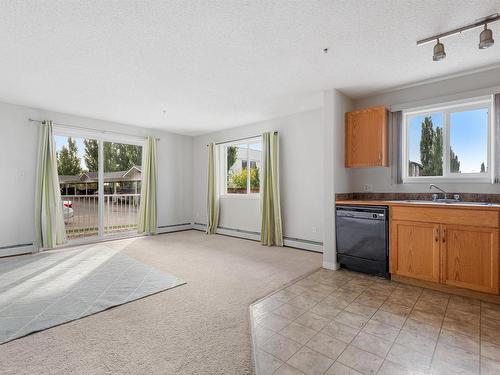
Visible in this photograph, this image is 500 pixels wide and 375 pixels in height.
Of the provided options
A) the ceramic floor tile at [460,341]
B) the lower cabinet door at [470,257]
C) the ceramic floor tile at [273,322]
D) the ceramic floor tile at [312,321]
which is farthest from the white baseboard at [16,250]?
the lower cabinet door at [470,257]

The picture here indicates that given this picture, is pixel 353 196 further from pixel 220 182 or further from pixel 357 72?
pixel 220 182

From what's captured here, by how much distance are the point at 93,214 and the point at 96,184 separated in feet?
2.05

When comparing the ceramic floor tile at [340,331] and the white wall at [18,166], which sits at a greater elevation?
the white wall at [18,166]

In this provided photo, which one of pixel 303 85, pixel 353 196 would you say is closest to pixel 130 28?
pixel 303 85

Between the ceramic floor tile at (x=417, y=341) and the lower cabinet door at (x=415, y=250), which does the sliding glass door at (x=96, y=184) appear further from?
the ceramic floor tile at (x=417, y=341)

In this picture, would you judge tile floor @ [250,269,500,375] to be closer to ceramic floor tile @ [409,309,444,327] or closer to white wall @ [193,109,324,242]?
ceramic floor tile @ [409,309,444,327]

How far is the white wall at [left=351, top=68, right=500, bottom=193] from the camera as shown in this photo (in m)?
2.95

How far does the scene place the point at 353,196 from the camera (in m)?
3.98

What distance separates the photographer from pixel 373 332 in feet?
6.45

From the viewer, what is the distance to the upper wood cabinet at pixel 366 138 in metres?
3.47

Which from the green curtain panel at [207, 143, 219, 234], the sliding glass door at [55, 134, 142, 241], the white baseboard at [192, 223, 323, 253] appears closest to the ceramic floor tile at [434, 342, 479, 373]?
the white baseboard at [192, 223, 323, 253]

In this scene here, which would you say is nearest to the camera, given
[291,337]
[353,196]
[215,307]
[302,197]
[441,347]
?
[441,347]

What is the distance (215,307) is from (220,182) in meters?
4.09

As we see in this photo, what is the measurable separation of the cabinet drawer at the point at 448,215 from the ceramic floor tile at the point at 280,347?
2.03 metres
